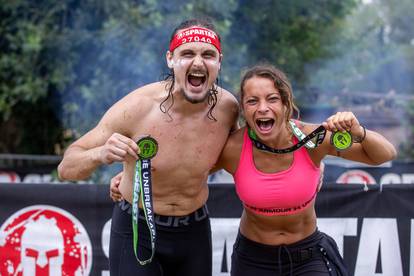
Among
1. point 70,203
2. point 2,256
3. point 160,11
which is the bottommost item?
point 2,256

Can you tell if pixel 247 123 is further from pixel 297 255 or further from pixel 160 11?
pixel 160 11

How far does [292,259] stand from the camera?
3904 millimetres

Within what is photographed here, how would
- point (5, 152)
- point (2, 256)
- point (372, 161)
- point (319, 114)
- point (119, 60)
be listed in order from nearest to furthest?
point (372, 161) < point (2, 256) < point (119, 60) < point (5, 152) < point (319, 114)

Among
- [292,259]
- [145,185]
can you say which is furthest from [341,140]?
[145,185]

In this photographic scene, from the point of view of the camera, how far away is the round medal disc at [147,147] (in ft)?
11.1

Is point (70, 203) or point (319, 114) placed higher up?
point (319, 114)

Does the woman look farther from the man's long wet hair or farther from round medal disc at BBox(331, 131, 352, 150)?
the man's long wet hair

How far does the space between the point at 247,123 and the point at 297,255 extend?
2.56ft

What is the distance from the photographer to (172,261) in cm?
395

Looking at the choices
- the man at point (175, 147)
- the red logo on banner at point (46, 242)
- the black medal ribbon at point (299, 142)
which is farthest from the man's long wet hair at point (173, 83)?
the red logo on banner at point (46, 242)

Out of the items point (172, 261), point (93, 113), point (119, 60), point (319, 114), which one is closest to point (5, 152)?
point (93, 113)

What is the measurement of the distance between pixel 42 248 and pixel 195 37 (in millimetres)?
2498

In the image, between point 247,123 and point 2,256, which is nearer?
point 247,123

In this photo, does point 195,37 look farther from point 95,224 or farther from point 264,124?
point 95,224
